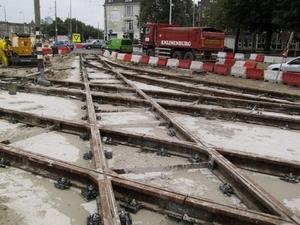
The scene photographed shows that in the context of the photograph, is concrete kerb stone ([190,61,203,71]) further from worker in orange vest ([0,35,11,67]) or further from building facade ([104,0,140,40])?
building facade ([104,0,140,40])

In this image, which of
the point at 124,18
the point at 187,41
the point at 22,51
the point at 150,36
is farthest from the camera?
the point at 124,18

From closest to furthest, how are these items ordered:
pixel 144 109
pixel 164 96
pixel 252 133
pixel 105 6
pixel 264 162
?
1. pixel 264 162
2. pixel 252 133
3. pixel 144 109
4. pixel 164 96
5. pixel 105 6

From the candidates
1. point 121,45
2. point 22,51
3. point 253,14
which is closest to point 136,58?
point 22,51

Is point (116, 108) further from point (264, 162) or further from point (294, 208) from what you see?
point (294, 208)

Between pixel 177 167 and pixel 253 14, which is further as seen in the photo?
pixel 253 14

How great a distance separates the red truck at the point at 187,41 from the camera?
23484 mm

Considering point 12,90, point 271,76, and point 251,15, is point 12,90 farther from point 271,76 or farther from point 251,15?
point 251,15

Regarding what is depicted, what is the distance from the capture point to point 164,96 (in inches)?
421

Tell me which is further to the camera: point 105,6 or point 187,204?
point 105,6

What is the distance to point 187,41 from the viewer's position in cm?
2427

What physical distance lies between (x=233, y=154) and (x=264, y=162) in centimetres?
46

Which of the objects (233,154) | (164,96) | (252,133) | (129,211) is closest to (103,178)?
(129,211)

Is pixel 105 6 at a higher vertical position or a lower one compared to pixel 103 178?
higher

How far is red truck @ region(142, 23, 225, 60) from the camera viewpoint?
23.5 m
